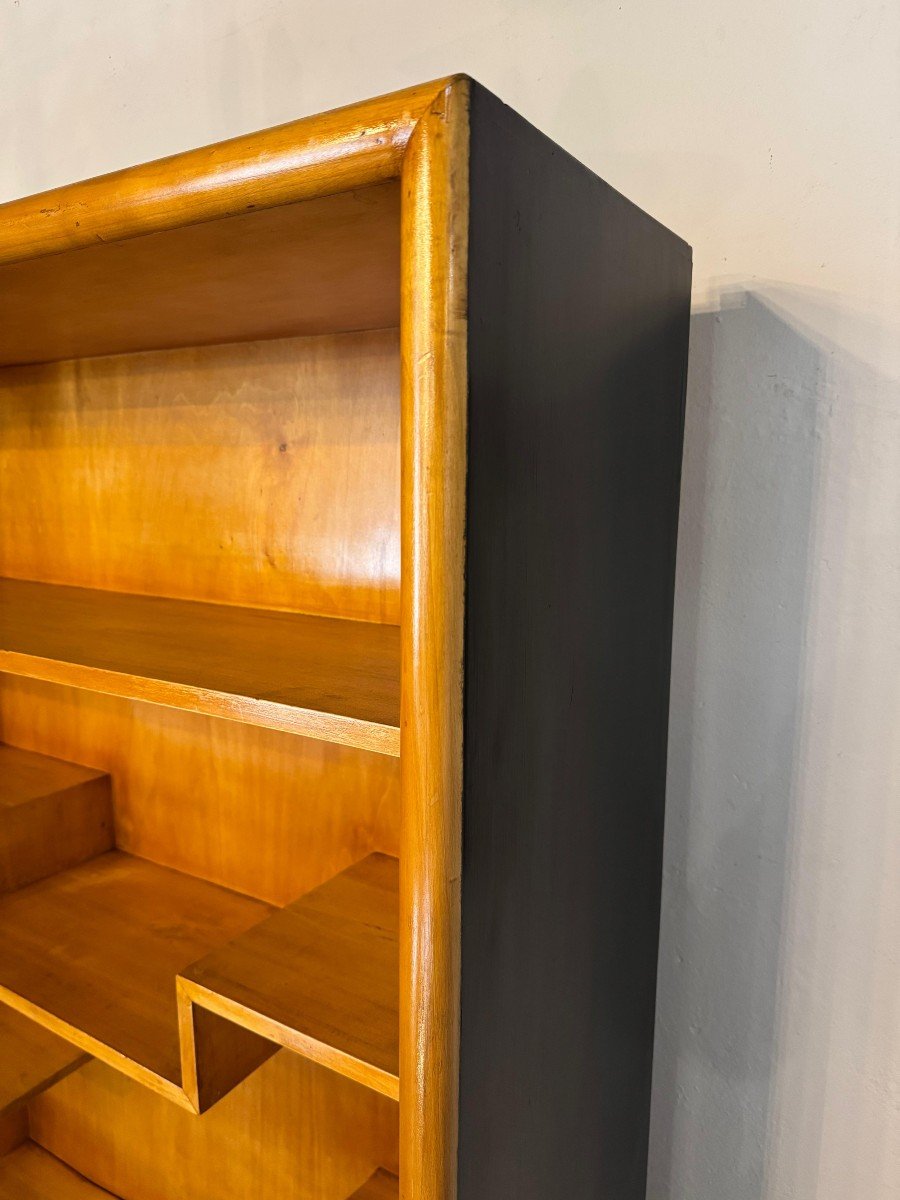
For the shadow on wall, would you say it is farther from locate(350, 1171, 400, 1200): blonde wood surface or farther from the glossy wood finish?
the glossy wood finish

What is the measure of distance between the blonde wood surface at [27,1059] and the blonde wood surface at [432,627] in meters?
0.76

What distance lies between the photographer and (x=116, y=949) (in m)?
1.09

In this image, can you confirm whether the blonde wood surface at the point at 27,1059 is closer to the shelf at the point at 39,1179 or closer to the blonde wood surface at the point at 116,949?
the blonde wood surface at the point at 116,949

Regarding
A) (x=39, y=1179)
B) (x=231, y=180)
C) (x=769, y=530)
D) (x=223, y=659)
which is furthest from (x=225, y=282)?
(x=39, y=1179)

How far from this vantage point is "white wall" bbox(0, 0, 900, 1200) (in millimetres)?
827

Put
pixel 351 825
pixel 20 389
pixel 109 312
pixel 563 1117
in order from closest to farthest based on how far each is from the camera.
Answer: pixel 563 1117 → pixel 109 312 → pixel 351 825 → pixel 20 389

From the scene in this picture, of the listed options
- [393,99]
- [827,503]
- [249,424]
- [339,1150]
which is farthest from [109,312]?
[339,1150]

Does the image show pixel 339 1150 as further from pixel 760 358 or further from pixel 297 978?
pixel 760 358

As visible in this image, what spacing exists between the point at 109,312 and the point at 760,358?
70 cm

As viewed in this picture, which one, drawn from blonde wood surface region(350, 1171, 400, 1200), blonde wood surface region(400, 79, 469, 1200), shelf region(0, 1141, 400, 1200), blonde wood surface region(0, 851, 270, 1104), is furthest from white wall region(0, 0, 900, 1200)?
shelf region(0, 1141, 400, 1200)

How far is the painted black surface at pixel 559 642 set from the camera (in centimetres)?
56

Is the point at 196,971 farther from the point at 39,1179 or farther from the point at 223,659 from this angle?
the point at 39,1179

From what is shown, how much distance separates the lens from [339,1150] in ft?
3.84

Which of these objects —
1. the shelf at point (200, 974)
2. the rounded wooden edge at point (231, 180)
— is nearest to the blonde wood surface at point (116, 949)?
the shelf at point (200, 974)
